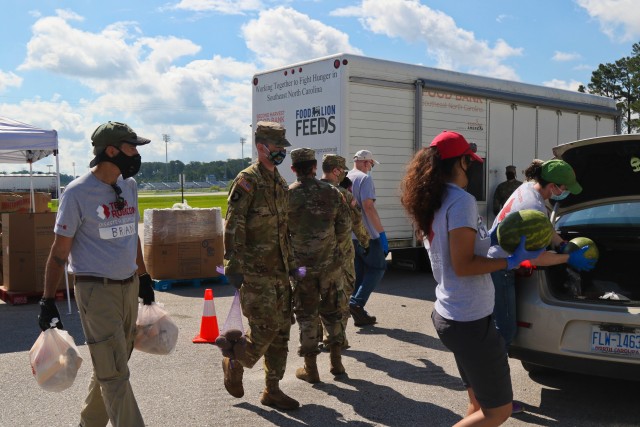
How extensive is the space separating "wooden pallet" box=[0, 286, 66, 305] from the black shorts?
7.04 metres

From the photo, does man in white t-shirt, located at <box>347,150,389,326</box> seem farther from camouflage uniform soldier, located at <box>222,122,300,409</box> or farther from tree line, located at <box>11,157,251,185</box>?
tree line, located at <box>11,157,251,185</box>

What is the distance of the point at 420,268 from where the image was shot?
11188 mm

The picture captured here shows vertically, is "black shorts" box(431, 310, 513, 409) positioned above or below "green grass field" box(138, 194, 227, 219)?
above

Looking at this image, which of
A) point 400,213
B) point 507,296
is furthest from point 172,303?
point 507,296

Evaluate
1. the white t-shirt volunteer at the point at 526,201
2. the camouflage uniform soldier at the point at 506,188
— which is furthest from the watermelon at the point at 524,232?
the camouflage uniform soldier at the point at 506,188

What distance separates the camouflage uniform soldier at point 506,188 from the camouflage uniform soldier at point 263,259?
7.40 meters

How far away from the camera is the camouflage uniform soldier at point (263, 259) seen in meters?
4.46

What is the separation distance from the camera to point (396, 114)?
33.2 feet

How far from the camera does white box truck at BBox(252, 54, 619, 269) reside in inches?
379

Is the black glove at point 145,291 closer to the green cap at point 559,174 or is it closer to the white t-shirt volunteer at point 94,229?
the white t-shirt volunteer at point 94,229

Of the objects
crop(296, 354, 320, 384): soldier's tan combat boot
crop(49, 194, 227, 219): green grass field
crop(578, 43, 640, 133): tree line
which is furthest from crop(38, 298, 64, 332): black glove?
crop(578, 43, 640, 133): tree line

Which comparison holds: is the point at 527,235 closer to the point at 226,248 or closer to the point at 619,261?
the point at 226,248

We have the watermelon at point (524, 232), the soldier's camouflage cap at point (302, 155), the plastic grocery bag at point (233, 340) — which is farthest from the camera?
the soldier's camouflage cap at point (302, 155)

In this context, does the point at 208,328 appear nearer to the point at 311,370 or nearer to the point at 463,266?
the point at 311,370
